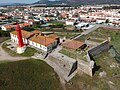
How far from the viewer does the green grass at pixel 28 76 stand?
24.7m

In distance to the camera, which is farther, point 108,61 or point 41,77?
point 108,61

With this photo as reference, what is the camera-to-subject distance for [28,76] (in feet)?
87.6

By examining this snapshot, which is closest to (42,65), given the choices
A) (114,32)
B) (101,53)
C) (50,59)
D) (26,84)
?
(50,59)

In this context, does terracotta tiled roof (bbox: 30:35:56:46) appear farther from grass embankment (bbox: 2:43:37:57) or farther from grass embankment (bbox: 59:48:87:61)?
grass embankment (bbox: 59:48:87:61)

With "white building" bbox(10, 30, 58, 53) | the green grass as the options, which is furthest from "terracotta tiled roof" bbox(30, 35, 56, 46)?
the green grass

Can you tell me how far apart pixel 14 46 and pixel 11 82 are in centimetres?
1450

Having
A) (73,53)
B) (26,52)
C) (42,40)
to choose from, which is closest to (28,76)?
(26,52)

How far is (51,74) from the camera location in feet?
90.7

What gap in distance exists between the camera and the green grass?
2469cm

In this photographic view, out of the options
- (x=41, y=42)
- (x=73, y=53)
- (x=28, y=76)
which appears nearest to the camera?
(x=28, y=76)

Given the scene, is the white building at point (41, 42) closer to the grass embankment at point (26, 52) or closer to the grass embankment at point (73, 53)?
the grass embankment at point (26, 52)

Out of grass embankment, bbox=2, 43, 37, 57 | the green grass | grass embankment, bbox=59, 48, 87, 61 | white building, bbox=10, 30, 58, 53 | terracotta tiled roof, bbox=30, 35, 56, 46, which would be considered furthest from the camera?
terracotta tiled roof, bbox=30, 35, 56, 46

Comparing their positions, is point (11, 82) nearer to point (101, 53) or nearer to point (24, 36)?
point (24, 36)

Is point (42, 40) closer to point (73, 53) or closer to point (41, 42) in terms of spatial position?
point (41, 42)
